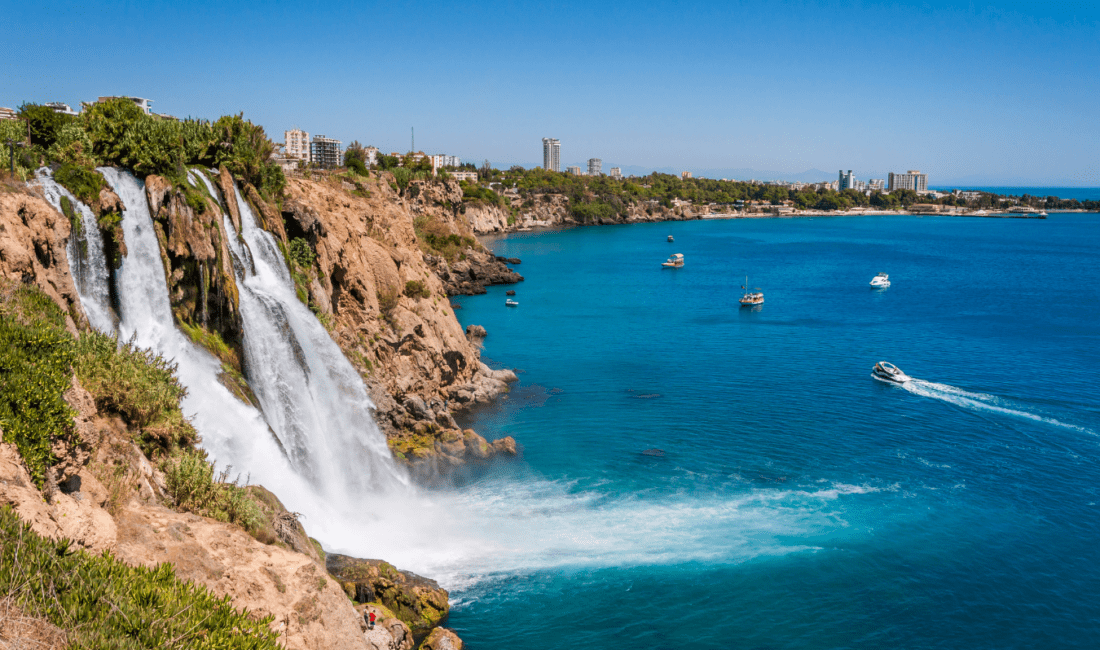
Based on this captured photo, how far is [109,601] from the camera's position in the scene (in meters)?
10.0

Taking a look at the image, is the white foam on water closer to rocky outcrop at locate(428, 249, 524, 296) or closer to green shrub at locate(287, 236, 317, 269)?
green shrub at locate(287, 236, 317, 269)

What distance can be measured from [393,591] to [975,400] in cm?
3816

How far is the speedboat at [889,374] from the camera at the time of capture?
1865 inches

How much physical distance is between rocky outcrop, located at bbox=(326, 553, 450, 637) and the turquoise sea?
34.9 inches

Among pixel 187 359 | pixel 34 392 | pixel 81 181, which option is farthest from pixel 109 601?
pixel 81 181

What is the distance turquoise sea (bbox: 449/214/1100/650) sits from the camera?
895 inches

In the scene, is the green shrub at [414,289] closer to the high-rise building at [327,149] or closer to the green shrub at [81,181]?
the green shrub at [81,181]

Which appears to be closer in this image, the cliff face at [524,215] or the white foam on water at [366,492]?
the white foam on water at [366,492]

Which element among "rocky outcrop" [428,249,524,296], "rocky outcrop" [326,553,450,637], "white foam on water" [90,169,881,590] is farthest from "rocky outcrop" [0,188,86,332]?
"rocky outcrop" [428,249,524,296]

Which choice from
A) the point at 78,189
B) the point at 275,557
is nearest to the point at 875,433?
the point at 275,557

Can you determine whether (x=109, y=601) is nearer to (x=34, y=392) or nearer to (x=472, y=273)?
(x=34, y=392)

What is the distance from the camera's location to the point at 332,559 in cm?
Answer: 2191

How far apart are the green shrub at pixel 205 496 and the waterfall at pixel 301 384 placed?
862 cm

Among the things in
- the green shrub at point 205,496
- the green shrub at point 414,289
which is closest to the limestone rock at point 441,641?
the green shrub at point 205,496
